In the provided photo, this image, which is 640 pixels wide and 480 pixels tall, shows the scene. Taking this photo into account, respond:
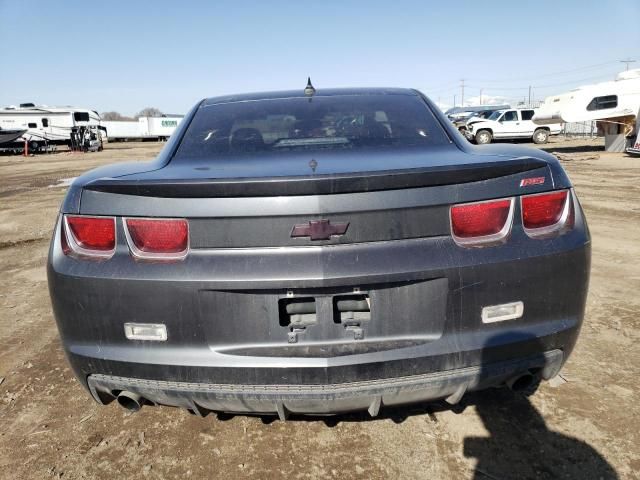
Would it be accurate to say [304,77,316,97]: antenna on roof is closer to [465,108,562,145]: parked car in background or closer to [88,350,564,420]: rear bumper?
[88,350,564,420]: rear bumper

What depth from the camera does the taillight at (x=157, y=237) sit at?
1.67 metres

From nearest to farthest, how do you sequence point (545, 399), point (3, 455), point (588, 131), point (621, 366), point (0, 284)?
point (3, 455) < point (545, 399) < point (621, 366) < point (0, 284) < point (588, 131)

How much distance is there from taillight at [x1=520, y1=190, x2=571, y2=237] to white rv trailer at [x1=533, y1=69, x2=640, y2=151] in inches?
765

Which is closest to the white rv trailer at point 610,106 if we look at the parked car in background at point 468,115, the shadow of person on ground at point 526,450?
the parked car in background at point 468,115

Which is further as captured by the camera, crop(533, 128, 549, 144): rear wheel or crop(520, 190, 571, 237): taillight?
crop(533, 128, 549, 144): rear wheel

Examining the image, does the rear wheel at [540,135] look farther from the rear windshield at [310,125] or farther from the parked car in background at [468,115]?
the rear windshield at [310,125]

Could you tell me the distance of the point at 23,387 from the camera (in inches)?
109

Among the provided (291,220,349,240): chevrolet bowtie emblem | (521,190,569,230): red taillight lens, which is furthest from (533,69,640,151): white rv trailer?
(291,220,349,240): chevrolet bowtie emblem

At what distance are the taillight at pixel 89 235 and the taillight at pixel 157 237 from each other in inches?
3.1

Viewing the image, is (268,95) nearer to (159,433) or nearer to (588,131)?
(159,433)

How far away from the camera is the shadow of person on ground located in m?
1.92

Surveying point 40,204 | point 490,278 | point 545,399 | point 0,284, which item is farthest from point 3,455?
point 40,204

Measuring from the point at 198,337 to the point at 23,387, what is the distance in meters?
1.78

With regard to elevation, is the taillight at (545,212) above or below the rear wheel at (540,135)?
below
